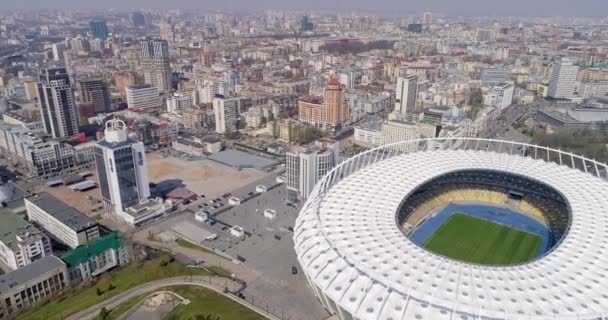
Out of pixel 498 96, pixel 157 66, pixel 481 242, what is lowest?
pixel 481 242

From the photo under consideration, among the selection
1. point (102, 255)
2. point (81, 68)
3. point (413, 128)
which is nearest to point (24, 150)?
point (102, 255)

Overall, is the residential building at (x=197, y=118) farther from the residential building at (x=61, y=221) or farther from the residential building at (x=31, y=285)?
the residential building at (x=31, y=285)

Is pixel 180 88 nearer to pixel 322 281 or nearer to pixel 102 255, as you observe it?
pixel 102 255

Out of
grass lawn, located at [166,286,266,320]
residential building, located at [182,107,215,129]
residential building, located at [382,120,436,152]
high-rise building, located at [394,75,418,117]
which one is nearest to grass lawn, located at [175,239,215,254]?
grass lawn, located at [166,286,266,320]

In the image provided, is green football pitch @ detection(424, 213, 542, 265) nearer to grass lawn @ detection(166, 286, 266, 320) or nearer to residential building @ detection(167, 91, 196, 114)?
grass lawn @ detection(166, 286, 266, 320)

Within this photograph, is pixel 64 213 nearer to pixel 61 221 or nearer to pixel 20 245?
pixel 61 221

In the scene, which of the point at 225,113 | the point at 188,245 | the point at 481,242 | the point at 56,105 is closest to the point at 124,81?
the point at 56,105
